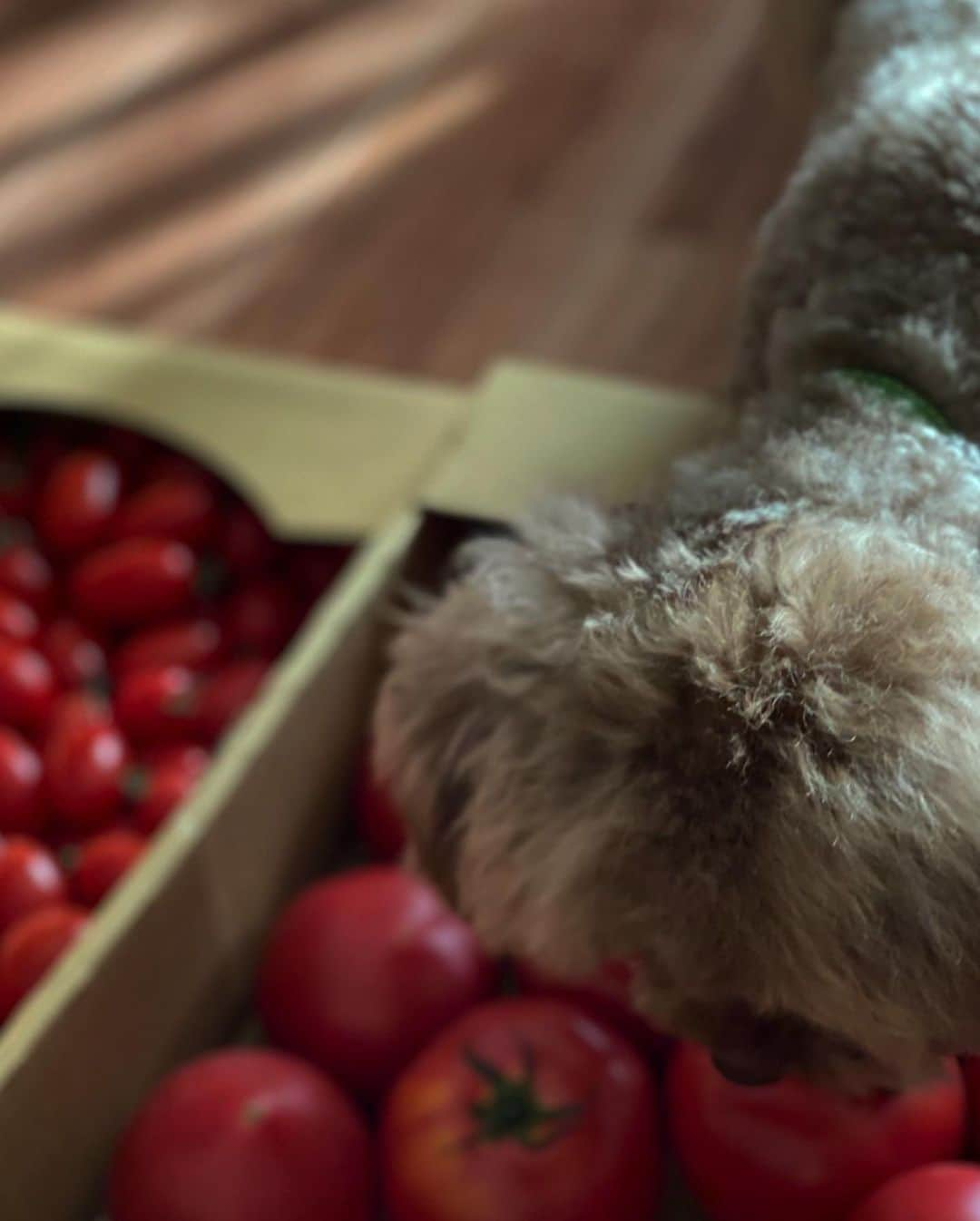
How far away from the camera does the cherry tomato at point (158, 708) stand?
3.65 ft

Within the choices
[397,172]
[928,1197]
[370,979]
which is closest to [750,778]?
[928,1197]

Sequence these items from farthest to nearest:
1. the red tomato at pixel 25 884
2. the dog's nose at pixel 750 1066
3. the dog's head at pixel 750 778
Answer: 1. the red tomato at pixel 25 884
2. the dog's nose at pixel 750 1066
3. the dog's head at pixel 750 778

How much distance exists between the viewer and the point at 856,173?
0.84 metres

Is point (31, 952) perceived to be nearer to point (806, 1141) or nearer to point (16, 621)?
point (16, 621)

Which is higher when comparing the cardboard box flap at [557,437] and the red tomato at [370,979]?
the cardboard box flap at [557,437]

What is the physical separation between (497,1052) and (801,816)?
1.05 ft

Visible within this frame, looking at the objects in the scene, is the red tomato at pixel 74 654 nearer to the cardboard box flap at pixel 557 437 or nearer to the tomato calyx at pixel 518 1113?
the cardboard box flap at pixel 557 437

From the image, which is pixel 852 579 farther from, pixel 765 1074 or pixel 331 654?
pixel 331 654

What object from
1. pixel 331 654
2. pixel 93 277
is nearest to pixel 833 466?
pixel 331 654

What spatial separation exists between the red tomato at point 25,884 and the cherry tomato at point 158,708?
0.15 metres

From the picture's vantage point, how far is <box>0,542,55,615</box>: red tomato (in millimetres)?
1210

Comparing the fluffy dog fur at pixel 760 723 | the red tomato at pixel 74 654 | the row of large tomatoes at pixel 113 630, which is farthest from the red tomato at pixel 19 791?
the fluffy dog fur at pixel 760 723

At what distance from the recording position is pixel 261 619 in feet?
3.86

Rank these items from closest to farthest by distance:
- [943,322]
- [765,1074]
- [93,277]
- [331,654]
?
[765,1074] < [943,322] < [331,654] < [93,277]
